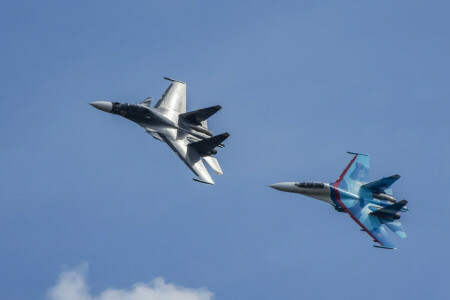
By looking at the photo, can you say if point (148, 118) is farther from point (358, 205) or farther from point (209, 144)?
point (358, 205)

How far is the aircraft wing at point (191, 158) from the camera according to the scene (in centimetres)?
6781

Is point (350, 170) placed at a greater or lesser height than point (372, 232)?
greater

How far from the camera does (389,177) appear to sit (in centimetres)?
6769

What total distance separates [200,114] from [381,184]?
63.3ft

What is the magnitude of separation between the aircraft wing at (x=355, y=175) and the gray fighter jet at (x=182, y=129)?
11921 millimetres

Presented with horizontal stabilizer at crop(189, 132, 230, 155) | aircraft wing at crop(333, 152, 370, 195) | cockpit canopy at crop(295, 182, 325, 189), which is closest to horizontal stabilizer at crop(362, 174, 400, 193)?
aircraft wing at crop(333, 152, 370, 195)

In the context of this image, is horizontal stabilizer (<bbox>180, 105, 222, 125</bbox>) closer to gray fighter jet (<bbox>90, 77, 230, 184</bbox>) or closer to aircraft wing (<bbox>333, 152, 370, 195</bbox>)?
gray fighter jet (<bbox>90, 77, 230, 184</bbox>)

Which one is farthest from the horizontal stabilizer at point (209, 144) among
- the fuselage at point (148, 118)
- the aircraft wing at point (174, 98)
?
the aircraft wing at point (174, 98)

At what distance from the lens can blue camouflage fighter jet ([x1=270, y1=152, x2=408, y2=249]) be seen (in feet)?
216

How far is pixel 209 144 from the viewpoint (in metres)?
69.2

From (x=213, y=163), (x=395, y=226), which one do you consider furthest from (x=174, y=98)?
(x=395, y=226)

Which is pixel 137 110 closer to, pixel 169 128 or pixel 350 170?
pixel 169 128

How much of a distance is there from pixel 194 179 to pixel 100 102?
41.3 ft

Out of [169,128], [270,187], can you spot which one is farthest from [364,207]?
[169,128]
